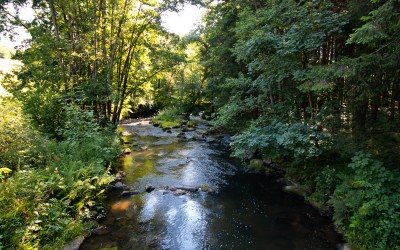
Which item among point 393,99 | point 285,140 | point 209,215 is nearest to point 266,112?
point 285,140

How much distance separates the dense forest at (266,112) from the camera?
4.64 m

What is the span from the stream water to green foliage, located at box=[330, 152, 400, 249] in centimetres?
67

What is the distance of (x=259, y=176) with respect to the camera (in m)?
9.51

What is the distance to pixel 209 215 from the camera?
266 inches

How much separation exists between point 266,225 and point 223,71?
11.0 meters

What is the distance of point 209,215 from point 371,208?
384cm

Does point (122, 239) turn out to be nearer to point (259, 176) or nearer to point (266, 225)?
point (266, 225)

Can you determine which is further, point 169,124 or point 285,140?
point 169,124

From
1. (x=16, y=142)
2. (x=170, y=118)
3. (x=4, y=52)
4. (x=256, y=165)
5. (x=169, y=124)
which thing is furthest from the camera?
(x=4, y=52)

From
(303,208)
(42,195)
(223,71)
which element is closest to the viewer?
(42,195)

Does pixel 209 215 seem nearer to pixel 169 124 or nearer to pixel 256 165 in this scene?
pixel 256 165

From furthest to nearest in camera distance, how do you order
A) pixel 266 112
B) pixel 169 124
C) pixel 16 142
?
pixel 169 124 < pixel 266 112 < pixel 16 142

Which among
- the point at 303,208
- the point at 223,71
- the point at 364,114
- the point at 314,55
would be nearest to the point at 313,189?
the point at 303,208

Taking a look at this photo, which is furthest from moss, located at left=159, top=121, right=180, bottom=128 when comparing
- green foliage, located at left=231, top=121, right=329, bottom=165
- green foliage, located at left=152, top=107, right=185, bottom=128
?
green foliage, located at left=231, top=121, right=329, bottom=165
